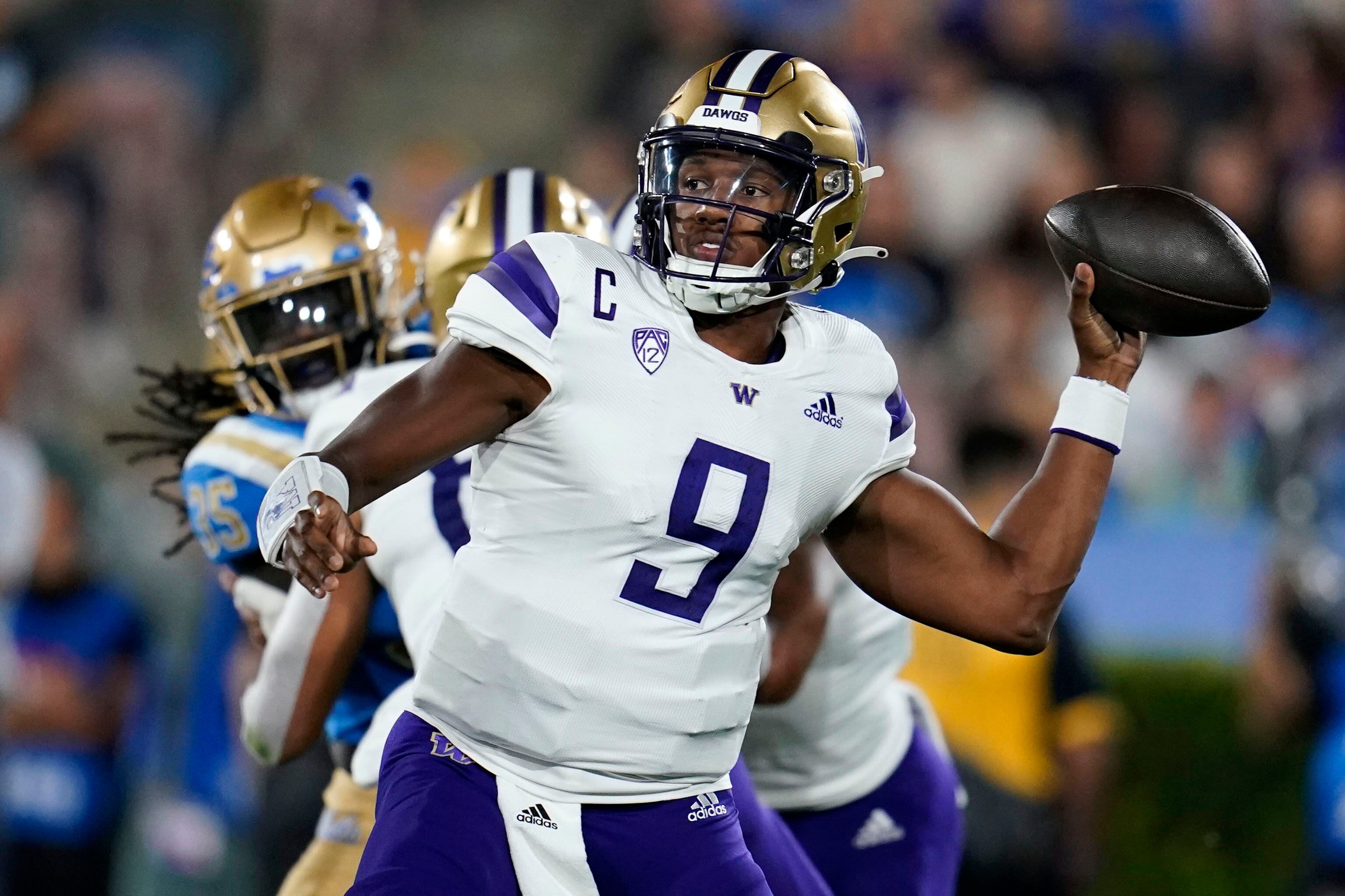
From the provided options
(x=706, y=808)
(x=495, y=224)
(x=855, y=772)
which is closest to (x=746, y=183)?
(x=706, y=808)

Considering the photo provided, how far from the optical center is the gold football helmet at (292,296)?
3283 mm

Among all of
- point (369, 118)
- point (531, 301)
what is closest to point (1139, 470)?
point (369, 118)

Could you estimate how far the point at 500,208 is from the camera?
3.51 m

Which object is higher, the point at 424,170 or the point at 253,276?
the point at 253,276

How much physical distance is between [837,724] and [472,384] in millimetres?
1470

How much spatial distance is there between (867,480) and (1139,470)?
3.97 meters

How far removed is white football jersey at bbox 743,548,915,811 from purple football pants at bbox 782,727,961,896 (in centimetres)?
3

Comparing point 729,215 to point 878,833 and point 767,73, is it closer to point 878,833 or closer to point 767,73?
point 767,73

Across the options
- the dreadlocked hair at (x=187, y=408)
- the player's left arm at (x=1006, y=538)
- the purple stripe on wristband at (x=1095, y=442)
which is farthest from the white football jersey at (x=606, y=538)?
the dreadlocked hair at (x=187, y=408)

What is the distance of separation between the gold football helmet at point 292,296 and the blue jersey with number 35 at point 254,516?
0.18 m

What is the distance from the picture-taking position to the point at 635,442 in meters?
2.25

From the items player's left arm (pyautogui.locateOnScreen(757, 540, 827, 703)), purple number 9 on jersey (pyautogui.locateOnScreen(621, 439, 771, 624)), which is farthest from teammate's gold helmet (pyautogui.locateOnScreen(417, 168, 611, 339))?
purple number 9 on jersey (pyautogui.locateOnScreen(621, 439, 771, 624))

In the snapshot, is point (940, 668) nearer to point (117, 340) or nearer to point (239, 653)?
point (239, 653)

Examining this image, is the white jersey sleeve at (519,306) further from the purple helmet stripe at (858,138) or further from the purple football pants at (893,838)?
the purple football pants at (893,838)
